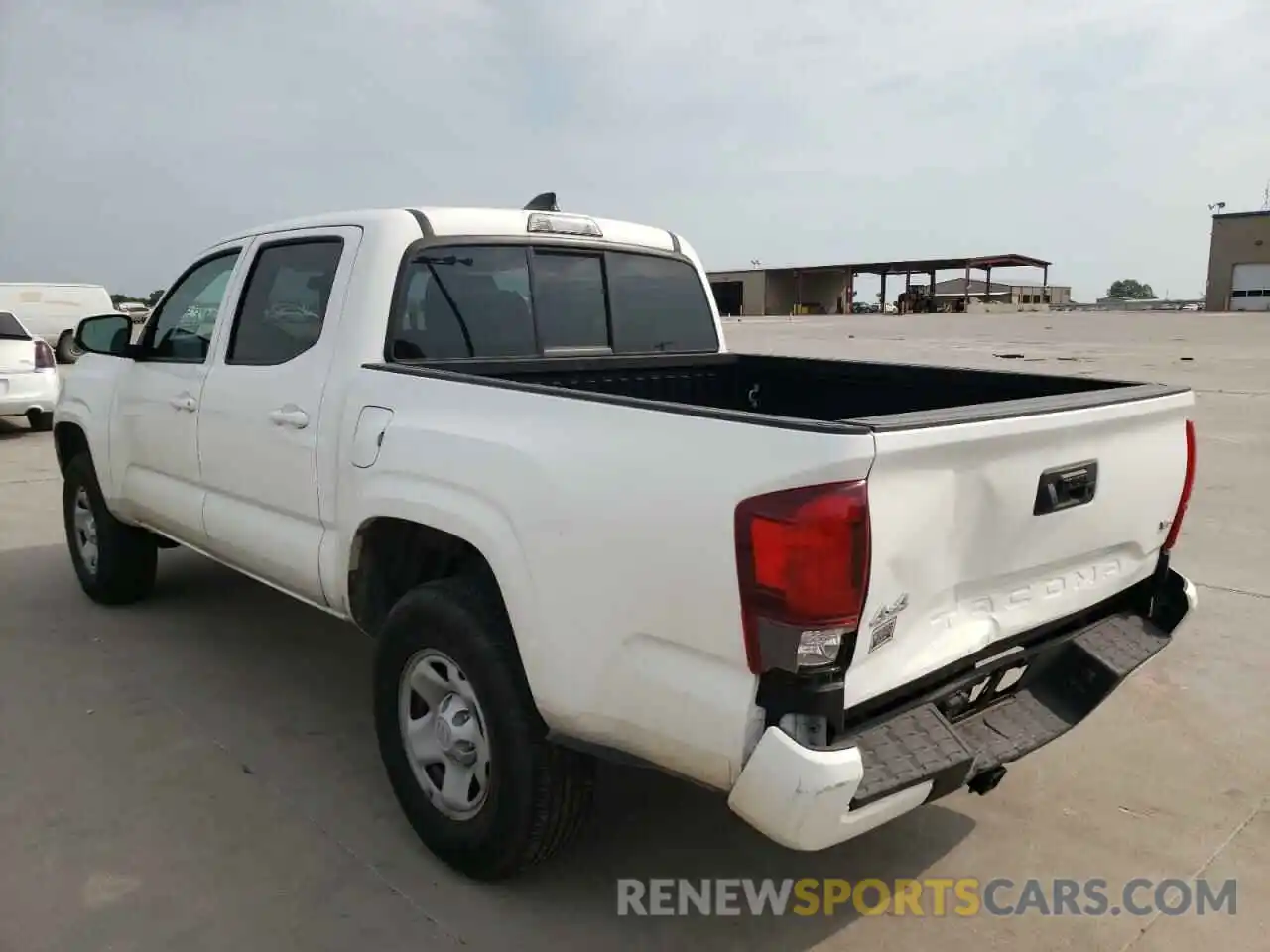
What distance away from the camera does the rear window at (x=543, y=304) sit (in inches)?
142

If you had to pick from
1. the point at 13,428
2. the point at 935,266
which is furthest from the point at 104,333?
the point at 935,266

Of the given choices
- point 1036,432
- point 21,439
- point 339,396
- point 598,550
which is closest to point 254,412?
point 339,396

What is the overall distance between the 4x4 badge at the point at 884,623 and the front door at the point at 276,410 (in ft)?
6.61

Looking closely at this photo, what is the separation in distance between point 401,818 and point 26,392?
1093 centimetres

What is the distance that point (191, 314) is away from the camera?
453 centimetres

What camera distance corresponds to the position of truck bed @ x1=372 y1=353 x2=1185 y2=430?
11.2 feet

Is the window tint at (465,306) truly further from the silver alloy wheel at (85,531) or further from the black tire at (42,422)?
the black tire at (42,422)

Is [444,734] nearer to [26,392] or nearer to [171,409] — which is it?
[171,409]

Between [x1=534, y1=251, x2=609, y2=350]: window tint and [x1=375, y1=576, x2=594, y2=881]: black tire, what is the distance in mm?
1449

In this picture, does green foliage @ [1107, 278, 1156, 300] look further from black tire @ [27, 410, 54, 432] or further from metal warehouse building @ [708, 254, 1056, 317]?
black tire @ [27, 410, 54, 432]

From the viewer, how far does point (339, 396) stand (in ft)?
10.9

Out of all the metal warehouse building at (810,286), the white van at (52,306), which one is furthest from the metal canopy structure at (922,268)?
the white van at (52,306)

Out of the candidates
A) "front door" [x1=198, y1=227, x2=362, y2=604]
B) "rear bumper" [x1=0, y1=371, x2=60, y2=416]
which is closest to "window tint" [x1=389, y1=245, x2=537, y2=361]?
"front door" [x1=198, y1=227, x2=362, y2=604]

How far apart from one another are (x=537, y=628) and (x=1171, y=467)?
1.95m
